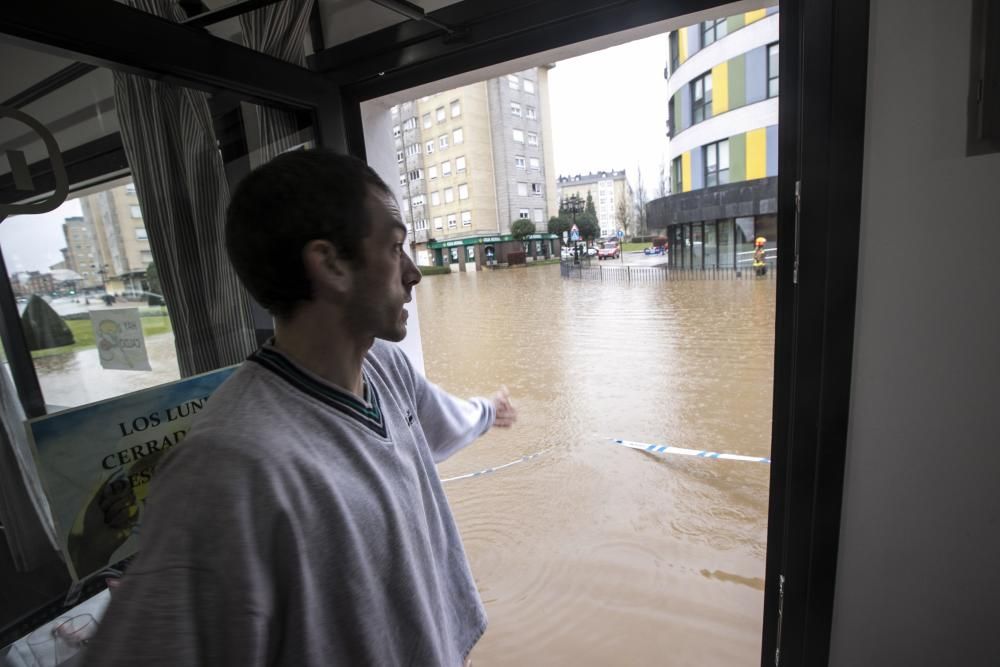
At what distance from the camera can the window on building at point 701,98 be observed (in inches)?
354

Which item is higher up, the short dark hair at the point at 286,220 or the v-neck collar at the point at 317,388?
the short dark hair at the point at 286,220

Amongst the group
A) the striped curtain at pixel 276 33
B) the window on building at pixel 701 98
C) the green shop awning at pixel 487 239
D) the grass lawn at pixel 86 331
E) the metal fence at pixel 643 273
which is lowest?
the metal fence at pixel 643 273

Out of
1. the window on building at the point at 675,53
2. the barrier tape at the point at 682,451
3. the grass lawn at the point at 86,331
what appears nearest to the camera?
the grass lawn at the point at 86,331

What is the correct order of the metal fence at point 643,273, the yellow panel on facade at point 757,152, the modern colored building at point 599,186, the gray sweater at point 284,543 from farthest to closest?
1. the modern colored building at point 599,186
2. the metal fence at point 643,273
3. the yellow panel on facade at point 757,152
4. the gray sweater at point 284,543

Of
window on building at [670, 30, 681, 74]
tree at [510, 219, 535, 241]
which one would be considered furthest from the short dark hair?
tree at [510, 219, 535, 241]

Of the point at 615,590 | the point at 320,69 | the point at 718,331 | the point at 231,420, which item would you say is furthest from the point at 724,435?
the point at 231,420

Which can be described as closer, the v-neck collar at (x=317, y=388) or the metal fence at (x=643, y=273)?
Result: the v-neck collar at (x=317, y=388)

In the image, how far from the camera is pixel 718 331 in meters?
6.82

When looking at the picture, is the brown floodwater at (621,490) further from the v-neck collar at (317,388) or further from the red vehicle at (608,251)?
the red vehicle at (608,251)

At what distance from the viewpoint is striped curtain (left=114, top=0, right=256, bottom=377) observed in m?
1.17

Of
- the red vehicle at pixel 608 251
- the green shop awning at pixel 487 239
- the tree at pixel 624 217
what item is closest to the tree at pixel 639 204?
the tree at pixel 624 217

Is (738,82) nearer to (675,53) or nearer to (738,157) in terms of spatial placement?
(738,157)

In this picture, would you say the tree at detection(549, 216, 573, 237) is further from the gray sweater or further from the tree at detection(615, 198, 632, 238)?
the gray sweater

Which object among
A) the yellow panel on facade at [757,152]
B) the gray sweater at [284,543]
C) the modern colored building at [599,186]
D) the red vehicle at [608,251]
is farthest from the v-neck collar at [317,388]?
the modern colored building at [599,186]
